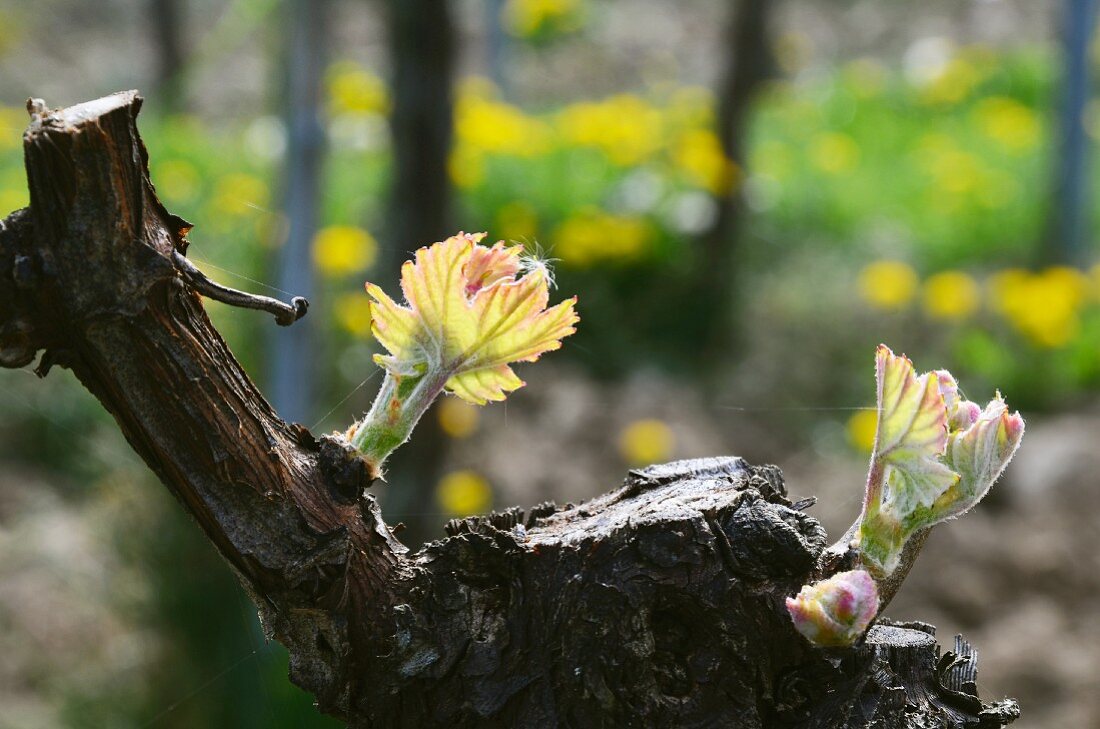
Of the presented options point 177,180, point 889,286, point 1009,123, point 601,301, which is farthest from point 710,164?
point 1009,123

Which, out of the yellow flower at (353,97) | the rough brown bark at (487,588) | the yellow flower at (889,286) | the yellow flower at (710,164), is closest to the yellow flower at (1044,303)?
the yellow flower at (889,286)

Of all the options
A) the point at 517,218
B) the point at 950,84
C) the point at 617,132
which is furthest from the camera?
the point at 950,84

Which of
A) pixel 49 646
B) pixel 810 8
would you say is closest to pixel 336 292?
pixel 49 646

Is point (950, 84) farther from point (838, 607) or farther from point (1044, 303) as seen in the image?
point (838, 607)

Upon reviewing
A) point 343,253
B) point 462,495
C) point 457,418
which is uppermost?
point 343,253

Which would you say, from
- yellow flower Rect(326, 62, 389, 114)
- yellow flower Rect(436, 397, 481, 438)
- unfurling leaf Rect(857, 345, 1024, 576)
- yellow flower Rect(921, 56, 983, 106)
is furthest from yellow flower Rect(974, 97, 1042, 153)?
unfurling leaf Rect(857, 345, 1024, 576)
